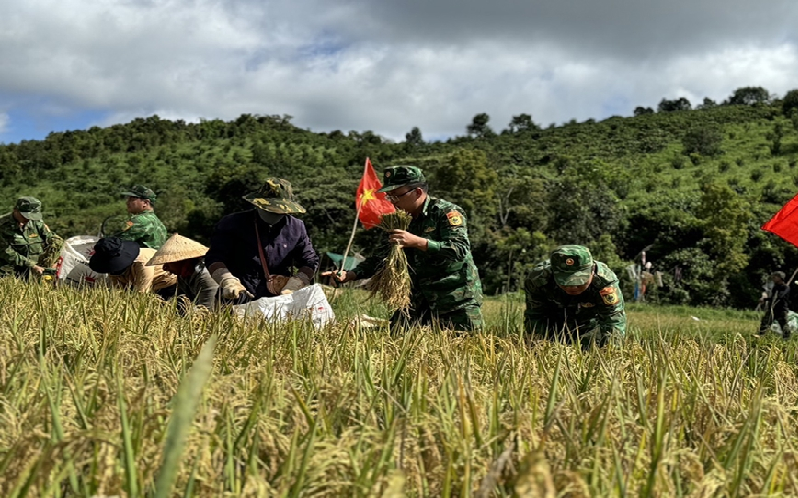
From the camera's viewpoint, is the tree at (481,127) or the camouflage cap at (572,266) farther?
the tree at (481,127)

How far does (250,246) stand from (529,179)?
22.8 meters

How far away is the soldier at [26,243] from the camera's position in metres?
6.63

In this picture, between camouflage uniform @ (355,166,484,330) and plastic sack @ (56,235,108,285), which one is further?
plastic sack @ (56,235,108,285)

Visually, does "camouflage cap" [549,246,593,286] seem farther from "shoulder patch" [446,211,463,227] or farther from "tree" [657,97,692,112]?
"tree" [657,97,692,112]

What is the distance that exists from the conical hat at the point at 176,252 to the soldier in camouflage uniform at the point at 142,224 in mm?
1265

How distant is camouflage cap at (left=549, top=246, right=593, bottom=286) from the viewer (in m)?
3.50

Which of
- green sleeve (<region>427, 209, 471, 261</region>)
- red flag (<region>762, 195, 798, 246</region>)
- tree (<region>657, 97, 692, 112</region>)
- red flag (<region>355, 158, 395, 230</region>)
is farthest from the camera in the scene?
tree (<region>657, 97, 692, 112</region>)

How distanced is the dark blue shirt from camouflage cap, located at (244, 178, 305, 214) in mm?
156

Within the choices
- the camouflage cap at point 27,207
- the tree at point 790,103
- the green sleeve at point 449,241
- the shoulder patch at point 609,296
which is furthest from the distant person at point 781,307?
the tree at point 790,103

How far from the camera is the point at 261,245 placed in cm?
406

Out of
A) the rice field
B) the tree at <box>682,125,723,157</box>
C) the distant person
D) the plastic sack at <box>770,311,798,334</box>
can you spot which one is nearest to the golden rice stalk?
the rice field

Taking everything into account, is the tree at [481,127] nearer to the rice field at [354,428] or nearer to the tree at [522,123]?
the tree at [522,123]

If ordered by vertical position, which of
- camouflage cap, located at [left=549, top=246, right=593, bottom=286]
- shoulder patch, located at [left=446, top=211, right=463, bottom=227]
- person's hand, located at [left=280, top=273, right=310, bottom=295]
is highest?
shoulder patch, located at [left=446, top=211, right=463, bottom=227]

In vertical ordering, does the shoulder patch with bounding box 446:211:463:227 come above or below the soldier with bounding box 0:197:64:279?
above
